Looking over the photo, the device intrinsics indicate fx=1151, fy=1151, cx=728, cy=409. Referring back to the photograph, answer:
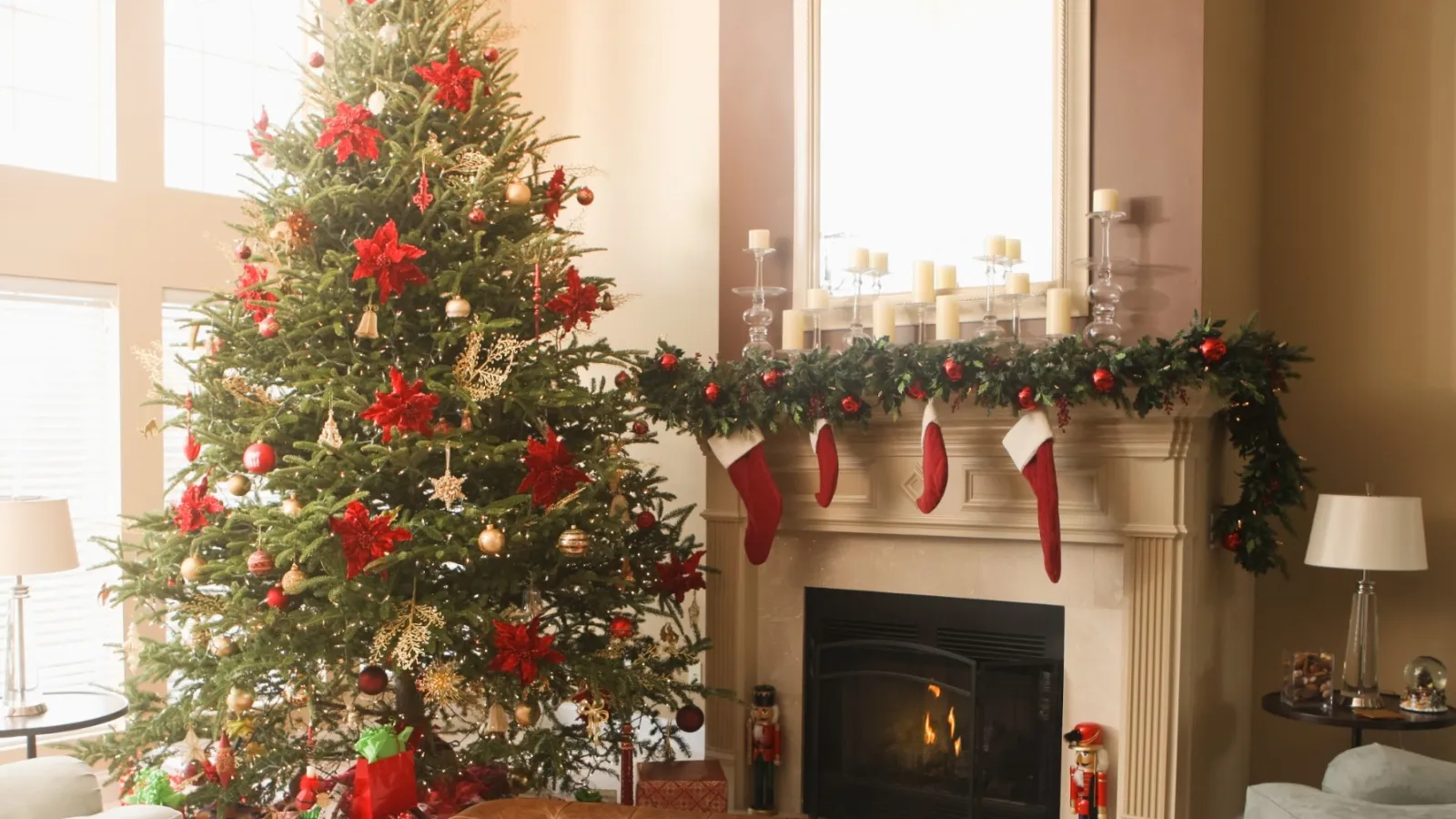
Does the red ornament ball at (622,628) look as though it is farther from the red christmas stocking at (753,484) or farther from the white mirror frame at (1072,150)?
the white mirror frame at (1072,150)

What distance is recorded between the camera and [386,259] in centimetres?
319

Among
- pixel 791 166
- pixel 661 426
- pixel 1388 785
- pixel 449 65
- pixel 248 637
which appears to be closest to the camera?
pixel 1388 785

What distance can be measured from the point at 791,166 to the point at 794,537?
1.38m

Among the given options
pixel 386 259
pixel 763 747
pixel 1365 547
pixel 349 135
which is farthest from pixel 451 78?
pixel 1365 547

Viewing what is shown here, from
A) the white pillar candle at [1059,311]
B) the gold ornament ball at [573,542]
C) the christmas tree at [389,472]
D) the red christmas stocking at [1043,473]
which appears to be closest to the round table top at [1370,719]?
the red christmas stocking at [1043,473]

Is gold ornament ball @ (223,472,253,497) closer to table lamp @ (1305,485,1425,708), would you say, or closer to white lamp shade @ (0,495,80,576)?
white lamp shade @ (0,495,80,576)

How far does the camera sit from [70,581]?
4.44m

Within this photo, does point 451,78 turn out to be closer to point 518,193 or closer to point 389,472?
point 518,193

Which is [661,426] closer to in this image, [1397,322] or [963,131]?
[963,131]

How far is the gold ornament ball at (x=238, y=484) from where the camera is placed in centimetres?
318

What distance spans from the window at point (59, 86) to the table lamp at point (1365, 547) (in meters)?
4.57

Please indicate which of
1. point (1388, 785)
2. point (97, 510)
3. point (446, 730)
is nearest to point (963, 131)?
point (1388, 785)

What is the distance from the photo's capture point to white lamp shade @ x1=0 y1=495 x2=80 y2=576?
346 cm

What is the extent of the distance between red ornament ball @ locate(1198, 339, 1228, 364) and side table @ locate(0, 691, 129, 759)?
11.0 ft
